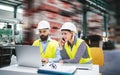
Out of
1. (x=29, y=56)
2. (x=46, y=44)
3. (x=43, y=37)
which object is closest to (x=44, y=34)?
(x=43, y=37)

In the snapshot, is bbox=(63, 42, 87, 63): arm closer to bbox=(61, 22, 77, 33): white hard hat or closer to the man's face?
bbox=(61, 22, 77, 33): white hard hat

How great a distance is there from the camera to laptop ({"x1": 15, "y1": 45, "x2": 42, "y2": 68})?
1712 millimetres

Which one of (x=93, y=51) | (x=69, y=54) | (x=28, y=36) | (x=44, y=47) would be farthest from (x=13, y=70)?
(x=93, y=51)

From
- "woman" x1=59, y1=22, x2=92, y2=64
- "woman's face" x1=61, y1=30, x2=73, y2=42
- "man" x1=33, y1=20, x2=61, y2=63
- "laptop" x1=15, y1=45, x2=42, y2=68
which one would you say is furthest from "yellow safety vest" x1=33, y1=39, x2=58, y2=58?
"laptop" x1=15, y1=45, x2=42, y2=68

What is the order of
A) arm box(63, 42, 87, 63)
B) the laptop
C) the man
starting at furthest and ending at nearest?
the man, arm box(63, 42, 87, 63), the laptop

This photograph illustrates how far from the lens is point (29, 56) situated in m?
1.75

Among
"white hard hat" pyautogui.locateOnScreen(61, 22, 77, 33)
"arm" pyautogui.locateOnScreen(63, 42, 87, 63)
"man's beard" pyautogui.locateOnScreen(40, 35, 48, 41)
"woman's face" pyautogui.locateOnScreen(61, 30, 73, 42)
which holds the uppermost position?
"white hard hat" pyautogui.locateOnScreen(61, 22, 77, 33)

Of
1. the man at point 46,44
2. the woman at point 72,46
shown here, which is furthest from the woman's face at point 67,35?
the man at point 46,44

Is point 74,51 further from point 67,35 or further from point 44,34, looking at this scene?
point 44,34

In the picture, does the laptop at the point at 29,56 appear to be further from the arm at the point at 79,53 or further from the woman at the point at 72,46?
the woman at the point at 72,46

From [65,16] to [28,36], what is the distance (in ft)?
1.52

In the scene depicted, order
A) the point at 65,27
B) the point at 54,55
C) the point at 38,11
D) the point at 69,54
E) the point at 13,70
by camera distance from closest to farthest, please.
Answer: the point at 13,70, the point at 38,11, the point at 65,27, the point at 69,54, the point at 54,55

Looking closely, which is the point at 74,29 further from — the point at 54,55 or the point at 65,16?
the point at 54,55

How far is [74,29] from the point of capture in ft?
8.23
